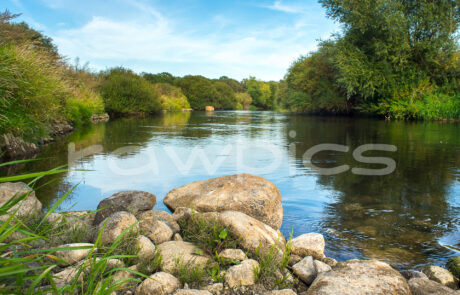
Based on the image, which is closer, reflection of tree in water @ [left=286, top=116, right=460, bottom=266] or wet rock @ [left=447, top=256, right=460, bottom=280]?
wet rock @ [left=447, top=256, right=460, bottom=280]

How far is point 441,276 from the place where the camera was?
3.20 meters

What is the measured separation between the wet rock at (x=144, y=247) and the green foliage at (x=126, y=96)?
35.9 meters

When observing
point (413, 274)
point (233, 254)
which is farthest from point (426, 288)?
point (233, 254)

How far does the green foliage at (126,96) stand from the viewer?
3762 centimetres

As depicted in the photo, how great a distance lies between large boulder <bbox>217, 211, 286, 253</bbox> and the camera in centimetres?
346

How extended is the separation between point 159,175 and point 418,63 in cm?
2685

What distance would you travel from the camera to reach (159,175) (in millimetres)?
7820

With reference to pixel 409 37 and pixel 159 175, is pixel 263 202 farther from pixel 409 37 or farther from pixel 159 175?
pixel 409 37

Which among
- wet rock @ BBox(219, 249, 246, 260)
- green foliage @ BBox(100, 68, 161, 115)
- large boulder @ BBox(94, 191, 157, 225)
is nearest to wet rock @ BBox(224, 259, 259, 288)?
wet rock @ BBox(219, 249, 246, 260)

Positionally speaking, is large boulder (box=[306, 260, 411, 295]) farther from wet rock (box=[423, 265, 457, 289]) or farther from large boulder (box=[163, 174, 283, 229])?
large boulder (box=[163, 174, 283, 229])

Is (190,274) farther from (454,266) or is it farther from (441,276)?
(454,266)

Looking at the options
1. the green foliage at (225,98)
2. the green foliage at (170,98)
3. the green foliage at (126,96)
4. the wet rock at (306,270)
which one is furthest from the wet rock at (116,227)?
the green foliage at (225,98)

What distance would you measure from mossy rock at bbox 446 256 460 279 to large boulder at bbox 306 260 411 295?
0.81 metres

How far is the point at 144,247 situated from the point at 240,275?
0.93m
